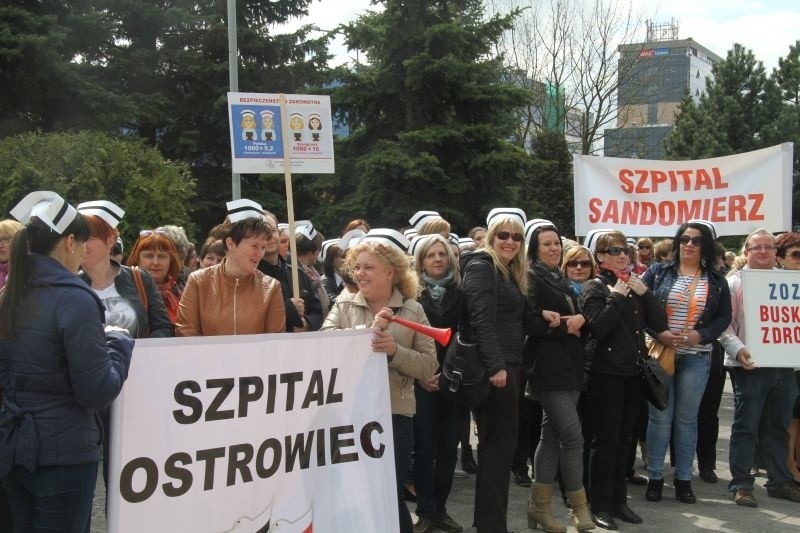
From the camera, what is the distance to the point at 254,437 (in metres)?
3.81

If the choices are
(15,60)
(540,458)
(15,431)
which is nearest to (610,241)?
(540,458)

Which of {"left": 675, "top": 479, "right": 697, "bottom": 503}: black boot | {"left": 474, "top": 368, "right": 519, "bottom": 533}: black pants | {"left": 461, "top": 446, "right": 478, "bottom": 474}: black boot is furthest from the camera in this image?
{"left": 461, "top": 446, "right": 478, "bottom": 474}: black boot

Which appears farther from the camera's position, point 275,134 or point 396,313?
point 275,134

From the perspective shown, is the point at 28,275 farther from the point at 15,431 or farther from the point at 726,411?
the point at 726,411

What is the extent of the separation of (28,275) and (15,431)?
23.2 inches

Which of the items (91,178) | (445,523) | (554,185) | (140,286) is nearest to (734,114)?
(554,185)

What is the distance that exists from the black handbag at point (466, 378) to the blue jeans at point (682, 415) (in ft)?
6.35

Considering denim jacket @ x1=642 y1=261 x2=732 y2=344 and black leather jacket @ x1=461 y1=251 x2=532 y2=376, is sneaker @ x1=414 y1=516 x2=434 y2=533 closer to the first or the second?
black leather jacket @ x1=461 y1=251 x2=532 y2=376

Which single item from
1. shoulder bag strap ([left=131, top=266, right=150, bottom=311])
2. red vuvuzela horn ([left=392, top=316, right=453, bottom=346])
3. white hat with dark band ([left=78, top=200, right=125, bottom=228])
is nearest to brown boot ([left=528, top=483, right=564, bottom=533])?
red vuvuzela horn ([left=392, top=316, right=453, bottom=346])

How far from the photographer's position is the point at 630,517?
597 cm

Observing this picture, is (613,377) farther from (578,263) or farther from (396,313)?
(396,313)

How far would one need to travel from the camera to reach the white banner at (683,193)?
7848 mm

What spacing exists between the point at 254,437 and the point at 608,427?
2.96 metres

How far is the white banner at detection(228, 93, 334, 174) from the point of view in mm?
6758
